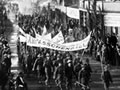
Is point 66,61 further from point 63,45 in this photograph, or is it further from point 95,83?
point 95,83

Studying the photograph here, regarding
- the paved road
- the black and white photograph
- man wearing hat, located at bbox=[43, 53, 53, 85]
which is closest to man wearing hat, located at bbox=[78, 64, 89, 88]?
the black and white photograph

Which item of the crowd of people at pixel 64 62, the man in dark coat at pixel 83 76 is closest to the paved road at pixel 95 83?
the crowd of people at pixel 64 62

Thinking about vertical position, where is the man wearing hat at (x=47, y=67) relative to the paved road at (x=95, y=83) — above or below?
above

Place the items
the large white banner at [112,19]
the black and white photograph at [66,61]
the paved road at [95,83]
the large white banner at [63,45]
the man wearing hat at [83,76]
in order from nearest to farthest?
the man wearing hat at [83,76], the black and white photograph at [66,61], the large white banner at [63,45], the paved road at [95,83], the large white banner at [112,19]

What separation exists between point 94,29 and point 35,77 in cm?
883

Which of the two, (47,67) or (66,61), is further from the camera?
(47,67)

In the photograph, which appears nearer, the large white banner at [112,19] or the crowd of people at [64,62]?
the crowd of people at [64,62]

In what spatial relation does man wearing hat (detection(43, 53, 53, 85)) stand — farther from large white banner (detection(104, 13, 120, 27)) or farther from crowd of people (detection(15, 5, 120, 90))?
large white banner (detection(104, 13, 120, 27))

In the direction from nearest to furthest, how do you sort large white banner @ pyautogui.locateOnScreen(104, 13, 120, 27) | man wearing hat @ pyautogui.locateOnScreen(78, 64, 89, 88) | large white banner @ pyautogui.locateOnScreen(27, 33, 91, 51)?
man wearing hat @ pyautogui.locateOnScreen(78, 64, 89, 88) → large white banner @ pyautogui.locateOnScreen(27, 33, 91, 51) → large white banner @ pyautogui.locateOnScreen(104, 13, 120, 27)

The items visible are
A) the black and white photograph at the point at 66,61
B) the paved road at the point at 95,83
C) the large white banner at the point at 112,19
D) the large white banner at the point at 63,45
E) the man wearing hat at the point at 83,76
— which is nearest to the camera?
the man wearing hat at the point at 83,76

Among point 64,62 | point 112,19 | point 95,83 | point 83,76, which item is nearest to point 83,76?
point 83,76

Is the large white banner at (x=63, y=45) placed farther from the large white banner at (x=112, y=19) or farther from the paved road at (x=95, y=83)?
the large white banner at (x=112, y=19)

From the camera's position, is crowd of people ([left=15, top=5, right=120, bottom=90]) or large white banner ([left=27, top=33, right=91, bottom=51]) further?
large white banner ([left=27, top=33, right=91, bottom=51])

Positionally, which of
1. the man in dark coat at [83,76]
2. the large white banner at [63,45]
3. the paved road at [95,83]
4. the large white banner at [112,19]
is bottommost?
the paved road at [95,83]
